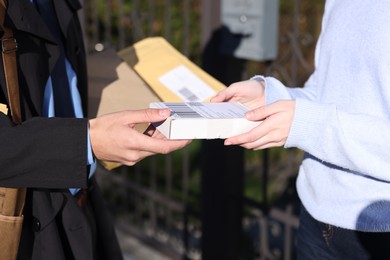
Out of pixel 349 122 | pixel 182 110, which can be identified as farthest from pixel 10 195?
pixel 349 122

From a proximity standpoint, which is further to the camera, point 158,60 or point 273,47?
point 273,47

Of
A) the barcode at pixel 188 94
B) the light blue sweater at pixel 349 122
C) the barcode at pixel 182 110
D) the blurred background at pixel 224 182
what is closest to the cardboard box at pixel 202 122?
the barcode at pixel 182 110

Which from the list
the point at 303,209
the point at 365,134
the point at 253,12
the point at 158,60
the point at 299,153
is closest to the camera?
the point at 365,134

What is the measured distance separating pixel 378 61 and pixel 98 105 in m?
0.88

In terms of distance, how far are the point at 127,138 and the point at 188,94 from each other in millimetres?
500

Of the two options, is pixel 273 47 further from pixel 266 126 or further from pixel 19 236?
pixel 19 236

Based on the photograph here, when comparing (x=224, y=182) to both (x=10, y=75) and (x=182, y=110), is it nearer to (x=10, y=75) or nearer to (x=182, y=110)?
(x=182, y=110)

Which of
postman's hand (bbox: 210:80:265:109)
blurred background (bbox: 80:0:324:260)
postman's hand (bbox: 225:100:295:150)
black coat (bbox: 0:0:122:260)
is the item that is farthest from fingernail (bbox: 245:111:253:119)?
blurred background (bbox: 80:0:324:260)

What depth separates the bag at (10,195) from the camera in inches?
63.9

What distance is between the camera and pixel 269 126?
1.63 m

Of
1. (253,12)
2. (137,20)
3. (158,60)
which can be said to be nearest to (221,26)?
(253,12)

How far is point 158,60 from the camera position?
2.18m

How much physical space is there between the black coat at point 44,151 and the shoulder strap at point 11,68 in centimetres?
3

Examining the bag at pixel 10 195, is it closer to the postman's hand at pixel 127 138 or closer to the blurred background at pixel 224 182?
the postman's hand at pixel 127 138
